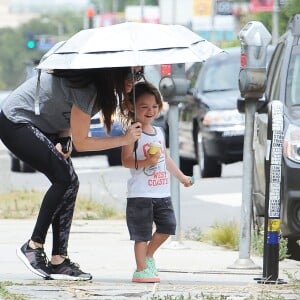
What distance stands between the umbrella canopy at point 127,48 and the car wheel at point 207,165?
10852mm

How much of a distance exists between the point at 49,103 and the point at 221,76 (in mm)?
11613

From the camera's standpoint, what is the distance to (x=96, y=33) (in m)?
8.27

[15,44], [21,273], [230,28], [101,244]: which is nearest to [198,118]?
[101,244]

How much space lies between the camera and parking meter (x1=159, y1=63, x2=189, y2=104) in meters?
11.1

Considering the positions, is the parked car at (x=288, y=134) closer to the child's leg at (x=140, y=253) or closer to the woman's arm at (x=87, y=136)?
the child's leg at (x=140, y=253)

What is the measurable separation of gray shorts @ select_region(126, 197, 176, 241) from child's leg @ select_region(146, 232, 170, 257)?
0.03 metres

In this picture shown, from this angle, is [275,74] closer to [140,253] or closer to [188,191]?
[140,253]

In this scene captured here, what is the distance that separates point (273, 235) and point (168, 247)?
2767 millimetres

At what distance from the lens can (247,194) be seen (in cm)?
973

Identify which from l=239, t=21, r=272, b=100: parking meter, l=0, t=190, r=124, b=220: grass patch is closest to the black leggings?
l=239, t=21, r=272, b=100: parking meter

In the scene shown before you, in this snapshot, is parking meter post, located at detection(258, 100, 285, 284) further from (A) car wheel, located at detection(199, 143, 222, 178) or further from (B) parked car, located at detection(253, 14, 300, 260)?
(A) car wheel, located at detection(199, 143, 222, 178)

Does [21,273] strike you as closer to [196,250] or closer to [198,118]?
[196,250]

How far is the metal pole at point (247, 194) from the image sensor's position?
9.61 m

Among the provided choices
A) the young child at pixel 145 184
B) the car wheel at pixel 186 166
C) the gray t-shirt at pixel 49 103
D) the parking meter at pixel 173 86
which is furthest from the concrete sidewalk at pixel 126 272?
the car wheel at pixel 186 166
